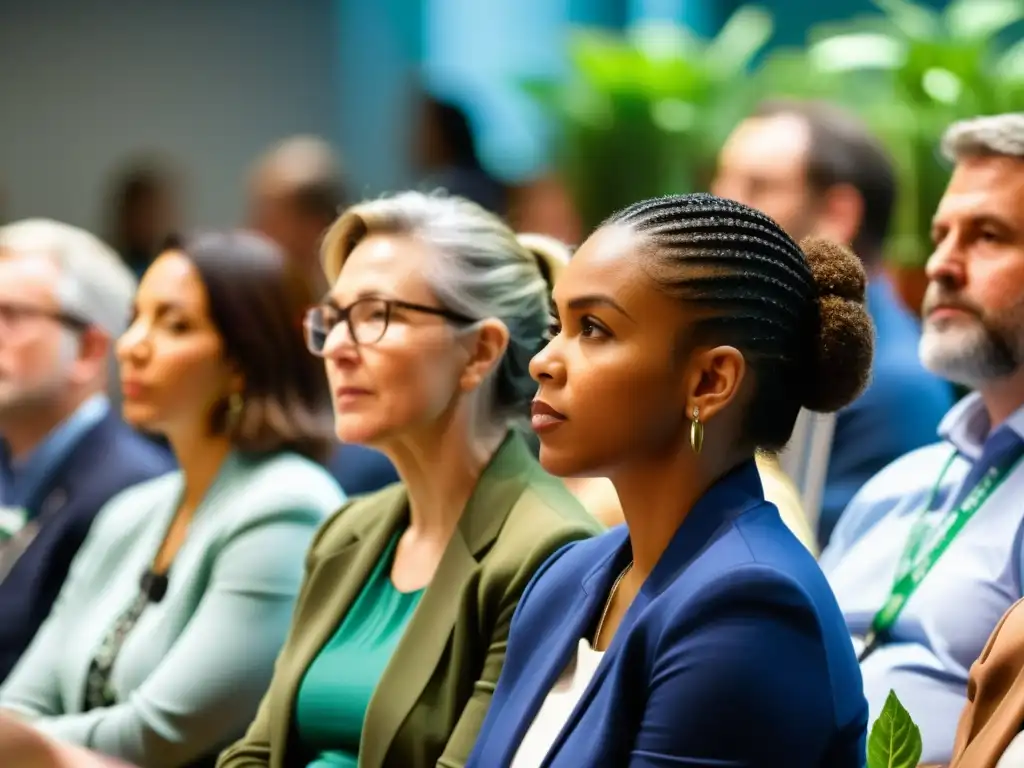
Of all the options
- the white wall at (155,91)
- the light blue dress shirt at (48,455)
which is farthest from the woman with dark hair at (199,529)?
the white wall at (155,91)

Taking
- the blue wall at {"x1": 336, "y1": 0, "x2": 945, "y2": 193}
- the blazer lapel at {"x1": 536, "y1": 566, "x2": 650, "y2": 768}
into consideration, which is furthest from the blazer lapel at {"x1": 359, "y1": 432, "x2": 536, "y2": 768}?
the blue wall at {"x1": 336, "y1": 0, "x2": 945, "y2": 193}

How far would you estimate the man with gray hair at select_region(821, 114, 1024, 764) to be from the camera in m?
2.63

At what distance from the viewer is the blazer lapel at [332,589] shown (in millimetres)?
2811

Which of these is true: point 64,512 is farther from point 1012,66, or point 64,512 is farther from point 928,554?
point 1012,66

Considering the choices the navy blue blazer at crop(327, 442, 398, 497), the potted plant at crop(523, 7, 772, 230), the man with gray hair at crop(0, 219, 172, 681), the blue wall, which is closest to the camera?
the man with gray hair at crop(0, 219, 172, 681)

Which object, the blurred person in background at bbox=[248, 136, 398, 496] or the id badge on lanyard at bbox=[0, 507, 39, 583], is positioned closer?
the id badge on lanyard at bbox=[0, 507, 39, 583]

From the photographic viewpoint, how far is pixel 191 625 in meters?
3.29

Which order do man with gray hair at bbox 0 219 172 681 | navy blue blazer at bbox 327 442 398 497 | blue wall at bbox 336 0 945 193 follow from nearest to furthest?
man with gray hair at bbox 0 219 172 681 < navy blue blazer at bbox 327 442 398 497 < blue wall at bbox 336 0 945 193

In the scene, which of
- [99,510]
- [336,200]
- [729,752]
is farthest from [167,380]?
[336,200]

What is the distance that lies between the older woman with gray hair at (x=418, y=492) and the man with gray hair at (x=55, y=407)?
119 cm

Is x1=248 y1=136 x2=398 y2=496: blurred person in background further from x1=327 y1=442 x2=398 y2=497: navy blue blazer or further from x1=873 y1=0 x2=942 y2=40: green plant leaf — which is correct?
x1=873 y1=0 x2=942 y2=40: green plant leaf

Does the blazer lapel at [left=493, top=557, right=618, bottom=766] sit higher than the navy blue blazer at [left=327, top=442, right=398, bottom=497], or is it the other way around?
the blazer lapel at [left=493, top=557, right=618, bottom=766]

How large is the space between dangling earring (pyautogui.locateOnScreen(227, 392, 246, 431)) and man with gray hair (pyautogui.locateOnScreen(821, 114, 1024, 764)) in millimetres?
1317

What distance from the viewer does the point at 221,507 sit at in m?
3.48
